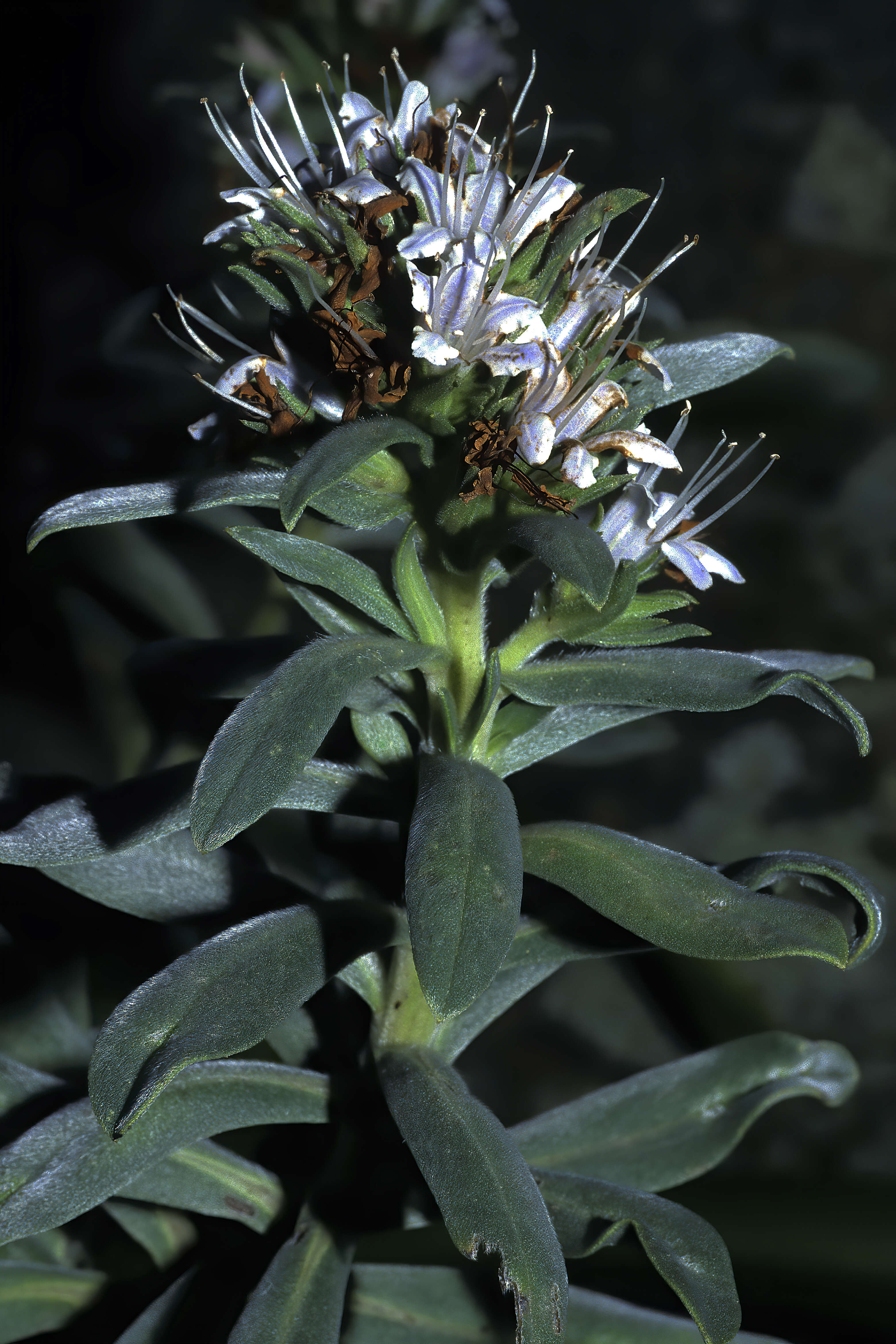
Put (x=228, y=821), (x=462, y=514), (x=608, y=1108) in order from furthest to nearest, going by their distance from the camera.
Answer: (x=608, y=1108) → (x=462, y=514) → (x=228, y=821)

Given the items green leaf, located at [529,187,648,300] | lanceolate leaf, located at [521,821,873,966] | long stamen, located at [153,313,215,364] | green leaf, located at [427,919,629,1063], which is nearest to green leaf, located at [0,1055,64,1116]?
green leaf, located at [427,919,629,1063]

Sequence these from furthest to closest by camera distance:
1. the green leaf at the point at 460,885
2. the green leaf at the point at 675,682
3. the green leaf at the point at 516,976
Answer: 1. the green leaf at the point at 516,976
2. the green leaf at the point at 675,682
3. the green leaf at the point at 460,885

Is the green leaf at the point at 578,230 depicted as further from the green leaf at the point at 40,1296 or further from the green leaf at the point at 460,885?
the green leaf at the point at 40,1296

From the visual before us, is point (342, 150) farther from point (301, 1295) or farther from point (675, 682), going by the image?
point (301, 1295)

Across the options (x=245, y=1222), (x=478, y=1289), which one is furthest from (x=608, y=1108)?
(x=245, y=1222)

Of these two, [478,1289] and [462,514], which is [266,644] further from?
[478,1289]

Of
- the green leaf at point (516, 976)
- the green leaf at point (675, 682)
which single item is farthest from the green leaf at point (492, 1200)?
the green leaf at point (675, 682)
